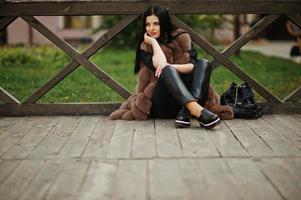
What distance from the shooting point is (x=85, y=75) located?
9.32m

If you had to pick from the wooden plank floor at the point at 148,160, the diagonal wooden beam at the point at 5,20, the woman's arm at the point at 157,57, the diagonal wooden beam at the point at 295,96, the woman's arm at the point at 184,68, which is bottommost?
the wooden plank floor at the point at 148,160

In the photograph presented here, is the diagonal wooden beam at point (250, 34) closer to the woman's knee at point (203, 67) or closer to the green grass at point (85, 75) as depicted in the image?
the woman's knee at point (203, 67)

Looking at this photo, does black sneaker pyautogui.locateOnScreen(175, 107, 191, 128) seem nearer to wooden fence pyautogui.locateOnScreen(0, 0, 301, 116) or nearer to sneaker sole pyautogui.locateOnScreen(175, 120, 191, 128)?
sneaker sole pyautogui.locateOnScreen(175, 120, 191, 128)

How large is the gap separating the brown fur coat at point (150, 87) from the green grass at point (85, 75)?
4.54ft

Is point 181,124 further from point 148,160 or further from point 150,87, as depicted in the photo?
point 148,160

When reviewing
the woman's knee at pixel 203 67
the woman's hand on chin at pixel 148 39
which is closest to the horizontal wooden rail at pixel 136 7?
the woman's hand on chin at pixel 148 39

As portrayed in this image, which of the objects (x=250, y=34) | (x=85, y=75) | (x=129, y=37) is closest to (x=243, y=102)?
(x=250, y=34)

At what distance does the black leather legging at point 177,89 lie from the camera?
15.8ft

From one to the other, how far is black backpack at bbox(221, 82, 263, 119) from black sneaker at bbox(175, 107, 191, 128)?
68cm

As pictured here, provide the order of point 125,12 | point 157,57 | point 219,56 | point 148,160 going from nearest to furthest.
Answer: point 148,160 < point 157,57 < point 125,12 < point 219,56

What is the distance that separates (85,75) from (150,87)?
14.2ft

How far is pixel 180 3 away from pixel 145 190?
271 cm

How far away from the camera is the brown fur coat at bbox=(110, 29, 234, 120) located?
16.9 ft

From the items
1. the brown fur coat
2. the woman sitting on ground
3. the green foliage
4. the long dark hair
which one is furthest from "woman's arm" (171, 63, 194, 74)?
the green foliage
